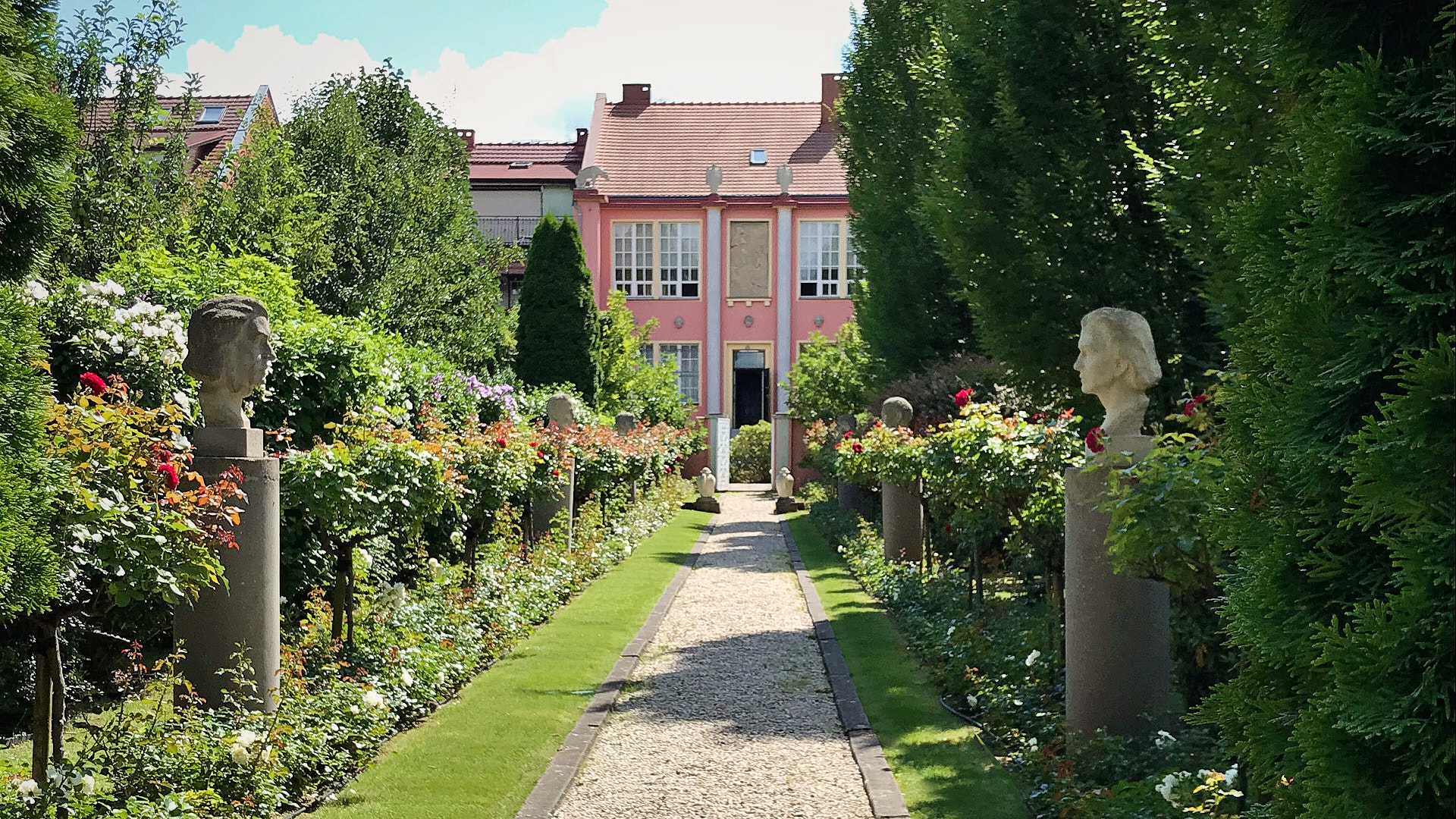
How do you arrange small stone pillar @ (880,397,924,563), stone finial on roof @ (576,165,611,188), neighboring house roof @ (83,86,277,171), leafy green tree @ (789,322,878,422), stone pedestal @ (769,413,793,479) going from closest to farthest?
small stone pillar @ (880,397,924,563)
leafy green tree @ (789,322,878,422)
neighboring house roof @ (83,86,277,171)
stone pedestal @ (769,413,793,479)
stone finial on roof @ (576,165,611,188)

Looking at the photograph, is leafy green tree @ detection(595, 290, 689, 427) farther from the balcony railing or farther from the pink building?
the balcony railing

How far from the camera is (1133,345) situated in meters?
6.45

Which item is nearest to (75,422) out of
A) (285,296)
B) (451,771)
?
(451,771)

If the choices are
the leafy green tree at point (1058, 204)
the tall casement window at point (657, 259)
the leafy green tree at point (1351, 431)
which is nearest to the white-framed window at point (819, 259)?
the tall casement window at point (657, 259)

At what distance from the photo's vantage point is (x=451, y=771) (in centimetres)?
654

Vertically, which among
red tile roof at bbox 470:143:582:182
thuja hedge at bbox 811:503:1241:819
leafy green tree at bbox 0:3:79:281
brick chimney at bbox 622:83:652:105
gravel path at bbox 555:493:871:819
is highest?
brick chimney at bbox 622:83:652:105

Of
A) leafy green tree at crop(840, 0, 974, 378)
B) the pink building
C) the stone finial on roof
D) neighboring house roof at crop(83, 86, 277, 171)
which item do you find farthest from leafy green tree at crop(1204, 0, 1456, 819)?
the stone finial on roof

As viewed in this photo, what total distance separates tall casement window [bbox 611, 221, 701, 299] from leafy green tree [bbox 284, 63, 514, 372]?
16.6 m

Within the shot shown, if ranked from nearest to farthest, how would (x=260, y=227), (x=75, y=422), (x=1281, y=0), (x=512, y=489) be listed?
(x=1281, y=0), (x=75, y=422), (x=512, y=489), (x=260, y=227)

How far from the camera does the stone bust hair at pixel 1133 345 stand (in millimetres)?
6445

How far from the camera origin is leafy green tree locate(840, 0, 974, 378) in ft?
62.6

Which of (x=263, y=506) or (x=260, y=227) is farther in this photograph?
(x=260, y=227)

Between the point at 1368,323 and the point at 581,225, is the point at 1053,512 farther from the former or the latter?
the point at 581,225

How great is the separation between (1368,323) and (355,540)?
7.73 m
